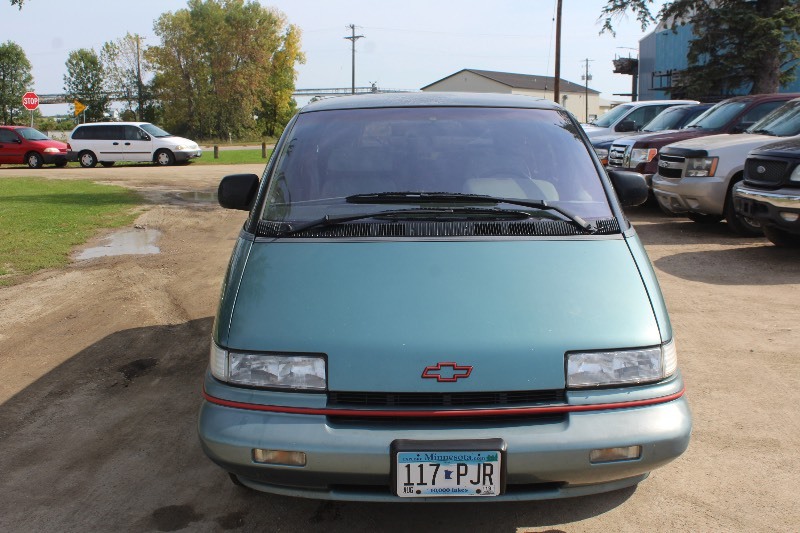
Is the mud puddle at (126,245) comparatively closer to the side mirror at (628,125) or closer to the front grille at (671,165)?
the front grille at (671,165)

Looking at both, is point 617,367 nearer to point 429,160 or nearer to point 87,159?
point 429,160

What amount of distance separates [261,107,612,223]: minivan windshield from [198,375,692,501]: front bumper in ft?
3.43

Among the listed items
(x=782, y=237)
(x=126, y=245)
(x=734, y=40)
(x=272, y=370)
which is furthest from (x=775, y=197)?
(x=734, y=40)

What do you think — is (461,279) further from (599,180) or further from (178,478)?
(178,478)

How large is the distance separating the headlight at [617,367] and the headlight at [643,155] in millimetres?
10163

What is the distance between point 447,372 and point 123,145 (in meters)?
28.9

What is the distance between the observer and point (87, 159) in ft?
95.4

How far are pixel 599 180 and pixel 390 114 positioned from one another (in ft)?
3.70

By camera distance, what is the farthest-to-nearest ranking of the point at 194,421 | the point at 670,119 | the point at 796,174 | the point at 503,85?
1. the point at 503,85
2. the point at 670,119
3. the point at 796,174
4. the point at 194,421

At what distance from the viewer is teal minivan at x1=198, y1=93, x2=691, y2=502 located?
8.55ft

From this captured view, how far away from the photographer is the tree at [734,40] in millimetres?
26516

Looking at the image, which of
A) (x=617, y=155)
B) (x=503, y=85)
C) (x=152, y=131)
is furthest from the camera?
(x=503, y=85)

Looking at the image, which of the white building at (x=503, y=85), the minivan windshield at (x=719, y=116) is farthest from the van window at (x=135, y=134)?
the white building at (x=503, y=85)

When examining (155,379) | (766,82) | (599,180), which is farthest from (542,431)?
(766,82)
